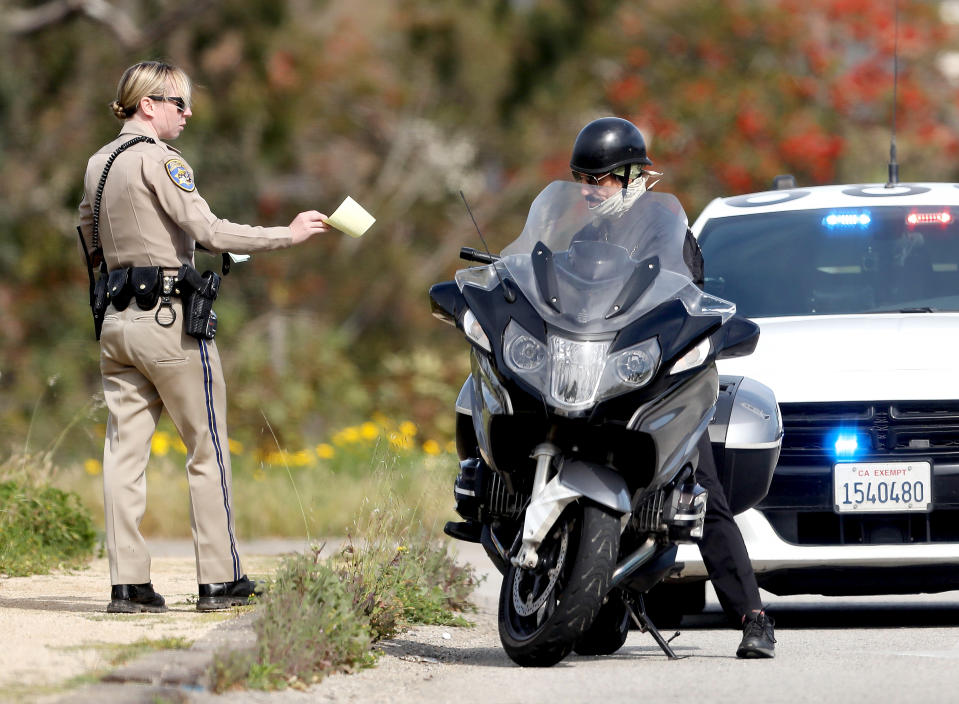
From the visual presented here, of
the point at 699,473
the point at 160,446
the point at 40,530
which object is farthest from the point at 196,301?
the point at 160,446

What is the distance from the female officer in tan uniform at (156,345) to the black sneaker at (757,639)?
200 cm

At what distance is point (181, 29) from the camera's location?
60.4 ft

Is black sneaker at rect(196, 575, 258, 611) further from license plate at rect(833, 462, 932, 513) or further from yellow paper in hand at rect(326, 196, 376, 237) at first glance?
license plate at rect(833, 462, 932, 513)

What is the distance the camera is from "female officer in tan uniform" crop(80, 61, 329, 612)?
7.29 metres

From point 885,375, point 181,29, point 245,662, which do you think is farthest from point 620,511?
point 181,29

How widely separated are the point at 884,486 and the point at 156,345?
2.89 m

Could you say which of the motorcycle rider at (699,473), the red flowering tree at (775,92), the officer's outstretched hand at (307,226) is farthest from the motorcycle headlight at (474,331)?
the red flowering tree at (775,92)

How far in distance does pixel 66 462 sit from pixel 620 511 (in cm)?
853

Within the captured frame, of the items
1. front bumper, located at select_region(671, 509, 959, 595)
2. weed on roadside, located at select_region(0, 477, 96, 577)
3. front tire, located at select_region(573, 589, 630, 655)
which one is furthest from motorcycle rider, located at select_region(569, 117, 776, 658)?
weed on roadside, located at select_region(0, 477, 96, 577)

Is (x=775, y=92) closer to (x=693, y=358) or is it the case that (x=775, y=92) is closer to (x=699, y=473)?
(x=699, y=473)

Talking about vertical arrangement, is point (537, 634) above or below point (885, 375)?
below

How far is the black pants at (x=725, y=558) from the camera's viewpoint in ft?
22.2

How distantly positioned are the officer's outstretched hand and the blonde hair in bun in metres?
0.77

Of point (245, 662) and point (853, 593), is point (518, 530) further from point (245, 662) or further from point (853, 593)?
point (853, 593)
